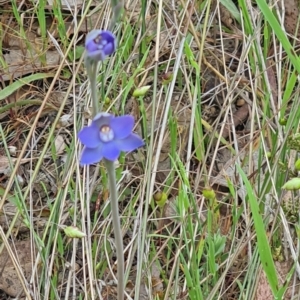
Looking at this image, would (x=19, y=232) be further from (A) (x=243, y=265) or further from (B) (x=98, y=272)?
(A) (x=243, y=265)

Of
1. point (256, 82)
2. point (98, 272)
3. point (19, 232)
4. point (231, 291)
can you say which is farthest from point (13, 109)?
point (231, 291)

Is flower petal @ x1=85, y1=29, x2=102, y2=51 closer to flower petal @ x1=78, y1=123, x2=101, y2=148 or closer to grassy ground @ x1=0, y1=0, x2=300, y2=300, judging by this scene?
flower petal @ x1=78, y1=123, x2=101, y2=148

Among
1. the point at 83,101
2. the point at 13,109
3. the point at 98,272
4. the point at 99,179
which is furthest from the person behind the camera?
the point at 13,109

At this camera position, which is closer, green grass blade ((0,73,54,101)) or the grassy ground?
the grassy ground

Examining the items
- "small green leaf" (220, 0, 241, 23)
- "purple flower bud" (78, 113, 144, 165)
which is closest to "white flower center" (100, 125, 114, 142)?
"purple flower bud" (78, 113, 144, 165)

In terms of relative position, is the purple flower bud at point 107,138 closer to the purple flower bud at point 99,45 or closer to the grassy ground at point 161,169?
the purple flower bud at point 99,45

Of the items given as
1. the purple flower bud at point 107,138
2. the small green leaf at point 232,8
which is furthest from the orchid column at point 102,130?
the small green leaf at point 232,8

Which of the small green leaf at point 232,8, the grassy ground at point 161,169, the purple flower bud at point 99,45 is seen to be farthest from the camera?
the small green leaf at point 232,8
